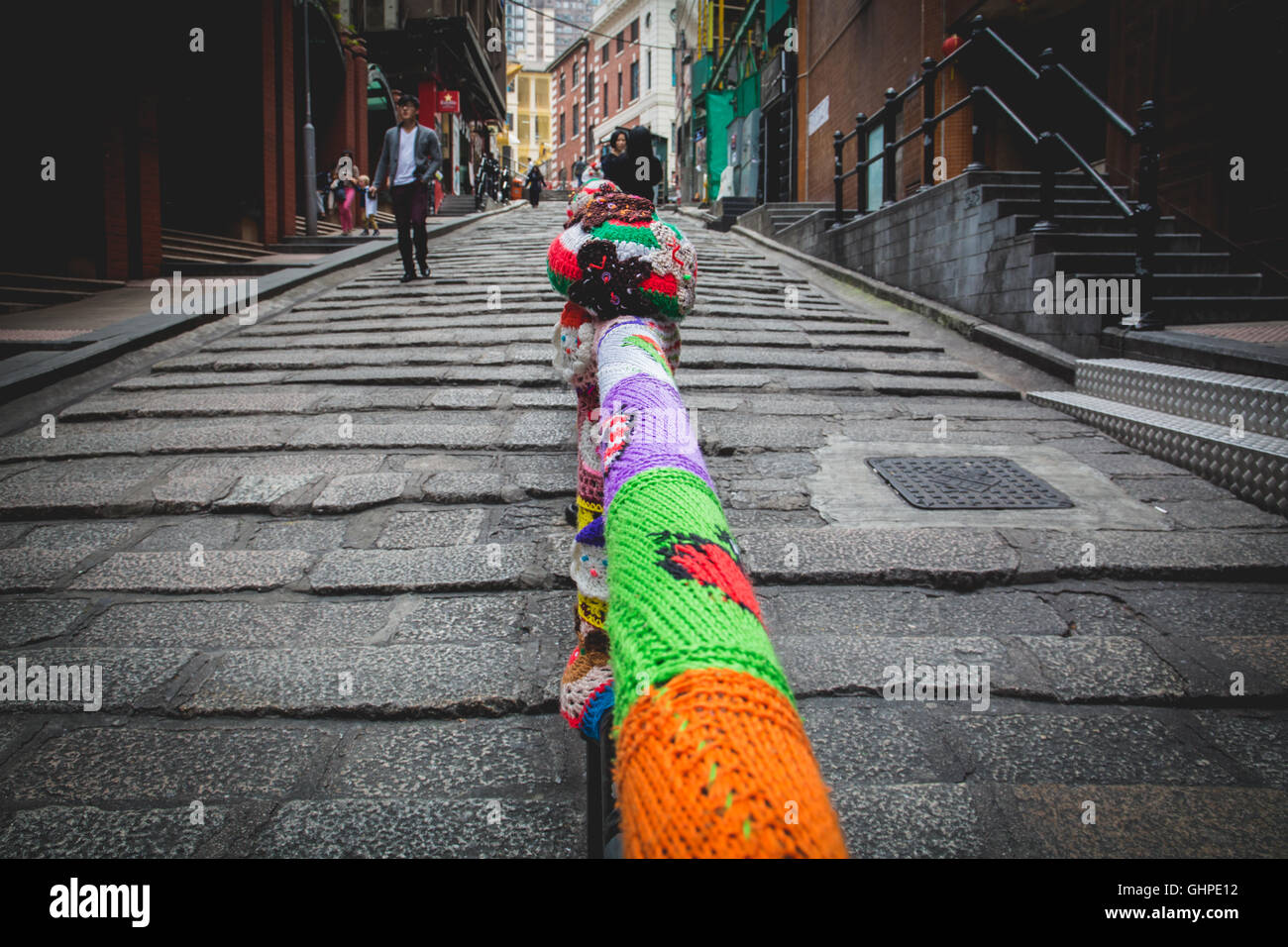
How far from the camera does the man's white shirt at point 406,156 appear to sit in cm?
795

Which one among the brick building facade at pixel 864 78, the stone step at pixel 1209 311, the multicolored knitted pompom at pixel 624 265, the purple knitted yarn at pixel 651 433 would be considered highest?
the brick building facade at pixel 864 78

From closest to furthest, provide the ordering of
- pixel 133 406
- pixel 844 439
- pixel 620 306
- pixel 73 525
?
pixel 620 306 → pixel 73 525 → pixel 844 439 → pixel 133 406

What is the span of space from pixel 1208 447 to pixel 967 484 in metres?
1.18

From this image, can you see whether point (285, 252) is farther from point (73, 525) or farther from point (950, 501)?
point (950, 501)

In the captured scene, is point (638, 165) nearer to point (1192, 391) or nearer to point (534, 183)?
point (1192, 391)

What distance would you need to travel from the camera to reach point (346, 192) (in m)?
14.4

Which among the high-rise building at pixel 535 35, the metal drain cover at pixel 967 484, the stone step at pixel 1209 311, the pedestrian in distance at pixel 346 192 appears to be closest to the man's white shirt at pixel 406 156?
the metal drain cover at pixel 967 484

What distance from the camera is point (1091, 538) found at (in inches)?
113

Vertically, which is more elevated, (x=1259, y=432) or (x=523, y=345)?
(x=523, y=345)

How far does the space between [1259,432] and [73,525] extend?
17.0 ft

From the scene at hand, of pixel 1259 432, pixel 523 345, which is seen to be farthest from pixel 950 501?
pixel 523 345

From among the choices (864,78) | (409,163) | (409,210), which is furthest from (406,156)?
(864,78)

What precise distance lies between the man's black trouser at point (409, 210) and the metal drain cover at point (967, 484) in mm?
6203

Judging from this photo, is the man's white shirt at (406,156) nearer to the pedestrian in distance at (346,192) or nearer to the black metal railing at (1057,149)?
the black metal railing at (1057,149)
